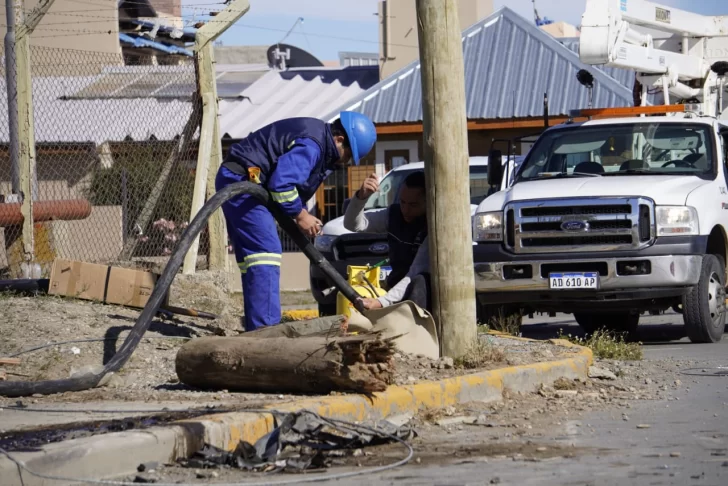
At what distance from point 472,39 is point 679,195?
1669 centimetres

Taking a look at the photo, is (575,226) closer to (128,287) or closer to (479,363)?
(479,363)

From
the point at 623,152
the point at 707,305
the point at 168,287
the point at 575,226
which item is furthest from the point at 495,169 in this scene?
the point at 168,287

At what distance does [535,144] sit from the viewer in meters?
12.4

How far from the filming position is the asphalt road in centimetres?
502

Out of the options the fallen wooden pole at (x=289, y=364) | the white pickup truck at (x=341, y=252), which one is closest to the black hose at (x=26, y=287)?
the white pickup truck at (x=341, y=252)

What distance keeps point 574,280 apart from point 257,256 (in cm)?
344

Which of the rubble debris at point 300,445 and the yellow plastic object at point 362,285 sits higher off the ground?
the yellow plastic object at point 362,285

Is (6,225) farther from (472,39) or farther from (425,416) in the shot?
(472,39)

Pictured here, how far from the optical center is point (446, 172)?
25.5ft

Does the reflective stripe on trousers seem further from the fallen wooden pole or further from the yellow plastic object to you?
the fallen wooden pole

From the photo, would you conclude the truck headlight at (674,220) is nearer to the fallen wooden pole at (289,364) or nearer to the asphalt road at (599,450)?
the asphalt road at (599,450)

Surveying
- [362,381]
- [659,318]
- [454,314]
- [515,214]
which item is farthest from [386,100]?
[362,381]

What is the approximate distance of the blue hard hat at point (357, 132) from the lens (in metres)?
8.34

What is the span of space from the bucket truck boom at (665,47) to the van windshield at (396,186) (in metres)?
1.95
